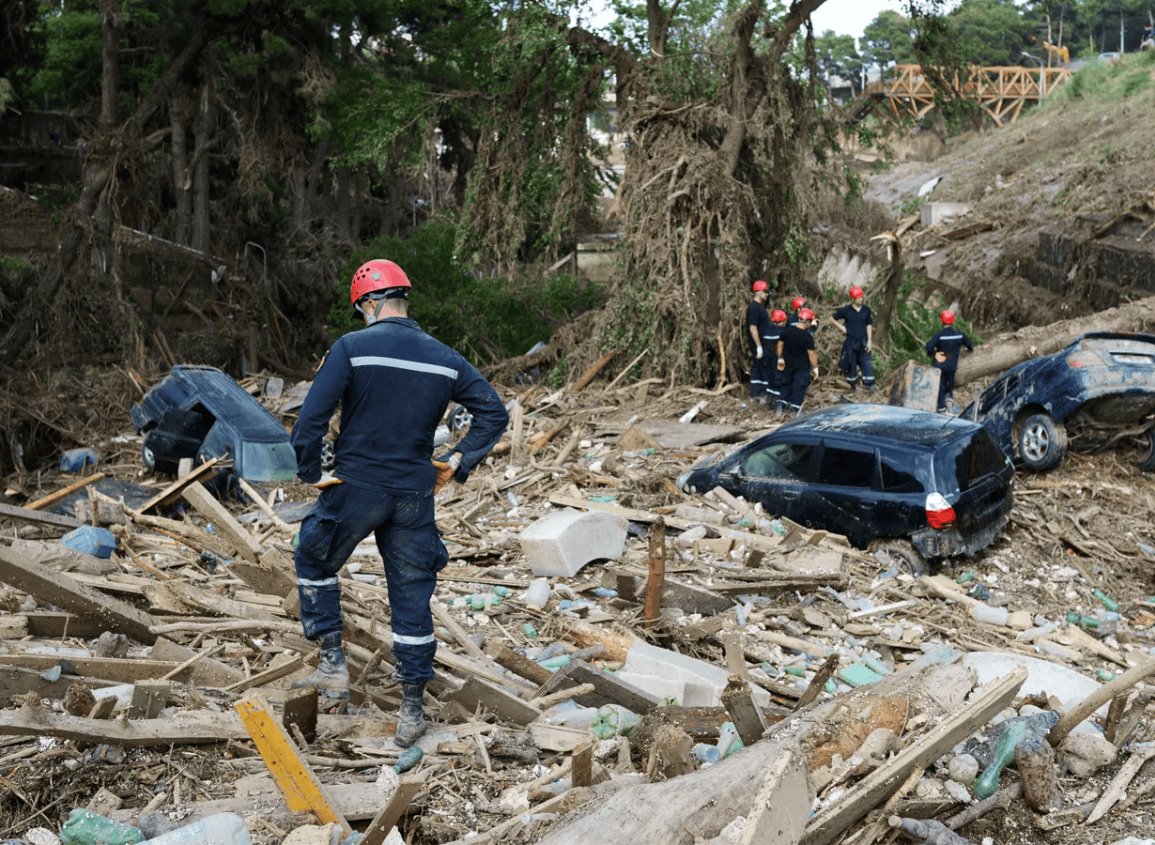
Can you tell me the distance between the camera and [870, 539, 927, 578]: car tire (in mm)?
11398

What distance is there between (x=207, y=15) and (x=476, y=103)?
562cm

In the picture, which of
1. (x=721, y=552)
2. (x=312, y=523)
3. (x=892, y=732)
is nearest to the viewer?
(x=892, y=732)

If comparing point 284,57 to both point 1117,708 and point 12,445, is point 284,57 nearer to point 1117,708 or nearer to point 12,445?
point 12,445

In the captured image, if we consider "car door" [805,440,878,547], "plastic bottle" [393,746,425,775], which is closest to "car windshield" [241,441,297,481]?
"car door" [805,440,878,547]

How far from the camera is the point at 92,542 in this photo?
9945 millimetres

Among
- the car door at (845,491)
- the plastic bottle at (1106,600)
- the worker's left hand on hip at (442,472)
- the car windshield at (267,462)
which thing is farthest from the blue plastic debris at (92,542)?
the plastic bottle at (1106,600)

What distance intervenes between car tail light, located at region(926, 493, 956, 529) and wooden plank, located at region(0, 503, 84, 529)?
7671 millimetres

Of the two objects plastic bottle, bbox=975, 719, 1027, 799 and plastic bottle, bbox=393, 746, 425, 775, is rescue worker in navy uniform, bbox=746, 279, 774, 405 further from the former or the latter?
plastic bottle, bbox=393, 746, 425, 775

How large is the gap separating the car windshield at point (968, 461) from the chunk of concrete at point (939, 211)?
96.6ft

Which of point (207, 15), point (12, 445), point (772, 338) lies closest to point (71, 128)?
point (207, 15)

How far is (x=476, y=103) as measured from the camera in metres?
24.1

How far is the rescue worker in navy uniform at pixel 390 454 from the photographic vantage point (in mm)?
5660

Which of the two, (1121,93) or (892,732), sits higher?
(1121,93)

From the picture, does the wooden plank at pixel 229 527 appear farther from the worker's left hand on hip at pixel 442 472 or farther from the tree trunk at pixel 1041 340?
the tree trunk at pixel 1041 340
